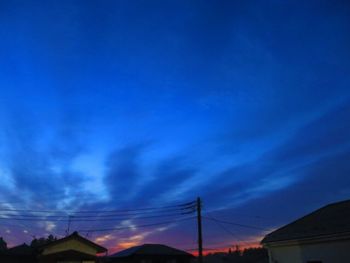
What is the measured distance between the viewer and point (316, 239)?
19.2 metres

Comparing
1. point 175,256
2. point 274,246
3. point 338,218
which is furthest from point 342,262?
point 175,256

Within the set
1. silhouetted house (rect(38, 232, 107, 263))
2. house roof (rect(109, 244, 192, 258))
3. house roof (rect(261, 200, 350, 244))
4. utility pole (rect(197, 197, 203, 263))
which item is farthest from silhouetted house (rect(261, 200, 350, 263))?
silhouetted house (rect(38, 232, 107, 263))

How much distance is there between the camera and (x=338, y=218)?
1988cm

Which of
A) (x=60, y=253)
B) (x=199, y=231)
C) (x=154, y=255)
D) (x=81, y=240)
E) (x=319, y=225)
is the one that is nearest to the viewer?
(x=319, y=225)

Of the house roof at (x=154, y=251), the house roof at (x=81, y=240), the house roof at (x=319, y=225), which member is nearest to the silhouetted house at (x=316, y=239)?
the house roof at (x=319, y=225)

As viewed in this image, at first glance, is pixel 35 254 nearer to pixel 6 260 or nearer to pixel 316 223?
pixel 6 260

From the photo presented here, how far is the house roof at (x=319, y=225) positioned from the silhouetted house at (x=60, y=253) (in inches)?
821

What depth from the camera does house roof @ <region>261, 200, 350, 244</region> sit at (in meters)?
18.7

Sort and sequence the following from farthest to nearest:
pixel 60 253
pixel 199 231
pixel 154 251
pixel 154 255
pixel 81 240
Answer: pixel 81 240
pixel 154 251
pixel 154 255
pixel 60 253
pixel 199 231

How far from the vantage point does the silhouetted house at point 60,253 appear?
3566cm

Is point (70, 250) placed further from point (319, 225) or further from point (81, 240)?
point (319, 225)

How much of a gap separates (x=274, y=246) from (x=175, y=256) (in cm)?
1772

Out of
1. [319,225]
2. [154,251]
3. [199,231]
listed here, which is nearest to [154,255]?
[154,251]

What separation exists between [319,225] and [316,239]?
118cm
